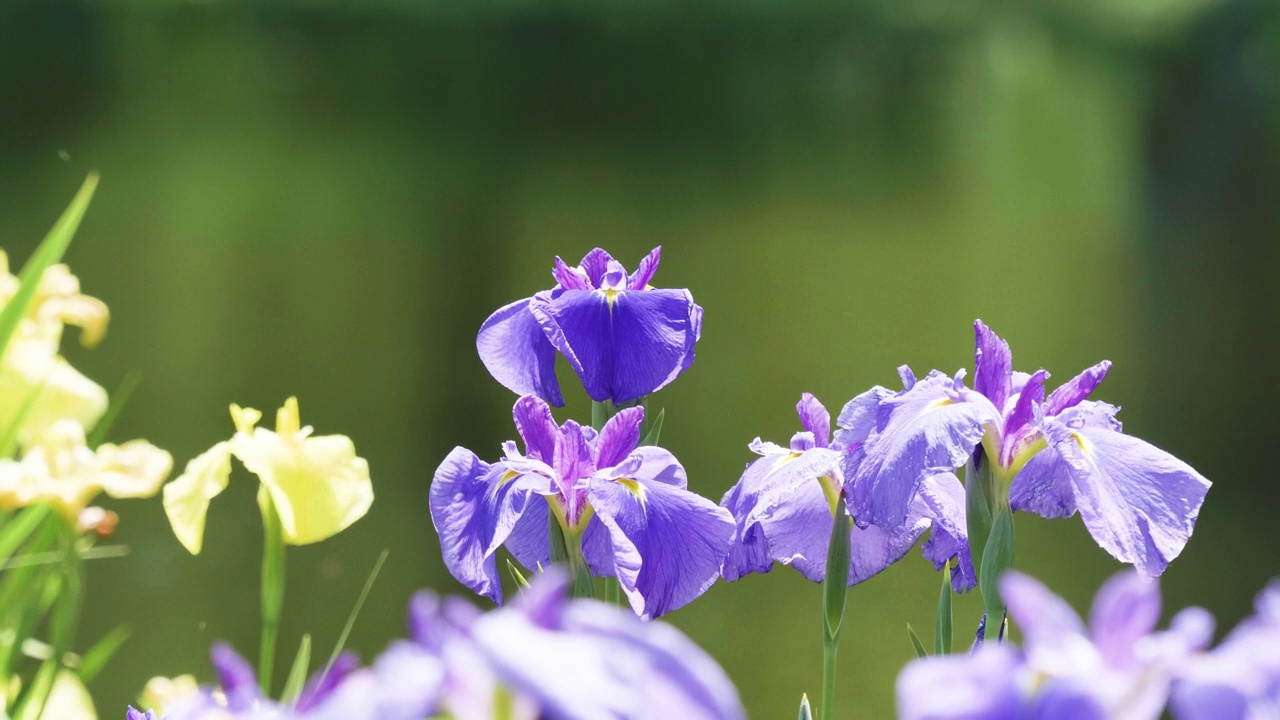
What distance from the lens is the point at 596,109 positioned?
286 inches

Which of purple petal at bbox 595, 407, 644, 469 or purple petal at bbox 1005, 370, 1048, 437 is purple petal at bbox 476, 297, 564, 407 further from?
purple petal at bbox 1005, 370, 1048, 437

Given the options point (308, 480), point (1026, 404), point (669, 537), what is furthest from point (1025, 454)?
point (308, 480)

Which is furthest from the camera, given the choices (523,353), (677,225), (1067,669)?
(677,225)

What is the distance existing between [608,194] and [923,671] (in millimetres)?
5960

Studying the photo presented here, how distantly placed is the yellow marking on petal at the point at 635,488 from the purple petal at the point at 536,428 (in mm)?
27

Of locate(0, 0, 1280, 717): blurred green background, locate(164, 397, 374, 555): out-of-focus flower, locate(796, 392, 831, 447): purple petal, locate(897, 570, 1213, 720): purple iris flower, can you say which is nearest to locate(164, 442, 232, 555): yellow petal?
locate(164, 397, 374, 555): out-of-focus flower

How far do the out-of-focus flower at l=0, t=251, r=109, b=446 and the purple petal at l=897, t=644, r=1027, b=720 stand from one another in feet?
2.00

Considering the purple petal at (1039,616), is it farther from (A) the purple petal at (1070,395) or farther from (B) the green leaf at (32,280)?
(B) the green leaf at (32,280)

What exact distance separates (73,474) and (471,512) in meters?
0.23

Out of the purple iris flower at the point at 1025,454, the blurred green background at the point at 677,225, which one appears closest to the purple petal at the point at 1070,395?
the purple iris flower at the point at 1025,454

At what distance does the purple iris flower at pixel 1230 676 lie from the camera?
0.18m

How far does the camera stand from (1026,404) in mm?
440

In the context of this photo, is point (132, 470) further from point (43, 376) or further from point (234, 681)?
point (234, 681)

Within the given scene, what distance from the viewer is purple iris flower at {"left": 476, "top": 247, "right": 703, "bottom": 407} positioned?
498 millimetres
